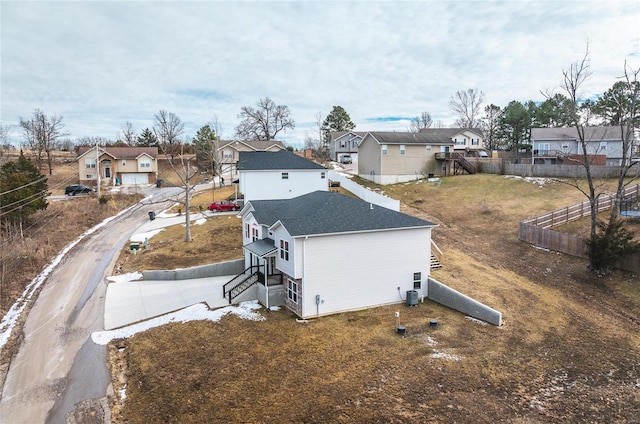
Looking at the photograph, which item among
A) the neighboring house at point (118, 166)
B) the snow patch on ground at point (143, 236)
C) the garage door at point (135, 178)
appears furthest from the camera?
the garage door at point (135, 178)

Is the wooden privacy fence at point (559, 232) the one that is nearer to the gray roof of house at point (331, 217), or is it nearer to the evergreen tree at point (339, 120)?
the gray roof of house at point (331, 217)

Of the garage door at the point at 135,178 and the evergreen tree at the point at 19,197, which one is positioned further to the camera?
the garage door at the point at 135,178

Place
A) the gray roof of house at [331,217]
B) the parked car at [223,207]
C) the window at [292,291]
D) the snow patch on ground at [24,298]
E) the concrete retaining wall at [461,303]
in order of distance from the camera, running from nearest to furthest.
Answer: the concrete retaining wall at [461,303] → the snow patch on ground at [24,298] → the gray roof of house at [331,217] → the window at [292,291] → the parked car at [223,207]

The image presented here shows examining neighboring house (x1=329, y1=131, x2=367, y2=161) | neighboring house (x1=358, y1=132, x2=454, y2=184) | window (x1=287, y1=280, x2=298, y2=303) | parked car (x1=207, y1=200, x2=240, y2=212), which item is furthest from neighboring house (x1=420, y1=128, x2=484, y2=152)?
window (x1=287, y1=280, x2=298, y2=303)

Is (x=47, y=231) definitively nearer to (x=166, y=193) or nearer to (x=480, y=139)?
(x=166, y=193)

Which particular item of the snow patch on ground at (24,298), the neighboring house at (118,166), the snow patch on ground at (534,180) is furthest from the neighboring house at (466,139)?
the snow patch on ground at (24,298)

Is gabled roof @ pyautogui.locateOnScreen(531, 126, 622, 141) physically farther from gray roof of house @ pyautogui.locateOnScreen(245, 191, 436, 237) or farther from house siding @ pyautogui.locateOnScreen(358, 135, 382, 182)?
gray roof of house @ pyautogui.locateOnScreen(245, 191, 436, 237)

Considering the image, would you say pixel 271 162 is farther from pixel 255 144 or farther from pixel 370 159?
pixel 255 144
